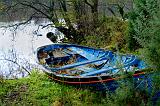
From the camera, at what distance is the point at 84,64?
10.5 meters

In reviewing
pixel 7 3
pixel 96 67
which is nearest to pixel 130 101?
pixel 96 67

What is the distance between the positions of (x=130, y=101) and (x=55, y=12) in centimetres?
1330

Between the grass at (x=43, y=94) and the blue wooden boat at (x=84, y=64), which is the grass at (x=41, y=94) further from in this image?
the blue wooden boat at (x=84, y=64)

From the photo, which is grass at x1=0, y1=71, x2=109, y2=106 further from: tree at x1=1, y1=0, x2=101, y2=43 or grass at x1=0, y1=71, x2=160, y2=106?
tree at x1=1, y1=0, x2=101, y2=43

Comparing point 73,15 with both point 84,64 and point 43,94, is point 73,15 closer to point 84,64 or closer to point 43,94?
point 84,64

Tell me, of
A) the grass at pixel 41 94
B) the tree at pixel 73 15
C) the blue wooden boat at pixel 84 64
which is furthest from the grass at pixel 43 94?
the tree at pixel 73 15

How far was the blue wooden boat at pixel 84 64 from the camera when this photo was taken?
28.7 feet

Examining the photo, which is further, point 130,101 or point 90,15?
point 90,15

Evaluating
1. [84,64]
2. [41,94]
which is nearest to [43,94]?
[41,94]

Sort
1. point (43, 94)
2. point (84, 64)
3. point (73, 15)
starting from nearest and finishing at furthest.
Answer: point (43, 94) → point (84, 64) → point (73, 15)

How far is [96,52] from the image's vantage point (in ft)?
39.8

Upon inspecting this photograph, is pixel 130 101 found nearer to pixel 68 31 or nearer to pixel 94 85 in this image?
pixel 94 85

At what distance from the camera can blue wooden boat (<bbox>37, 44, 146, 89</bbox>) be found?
8742 mm

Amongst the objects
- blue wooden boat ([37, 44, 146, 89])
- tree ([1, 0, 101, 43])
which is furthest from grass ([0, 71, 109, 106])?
tree ([1, 0, 101, 43])
